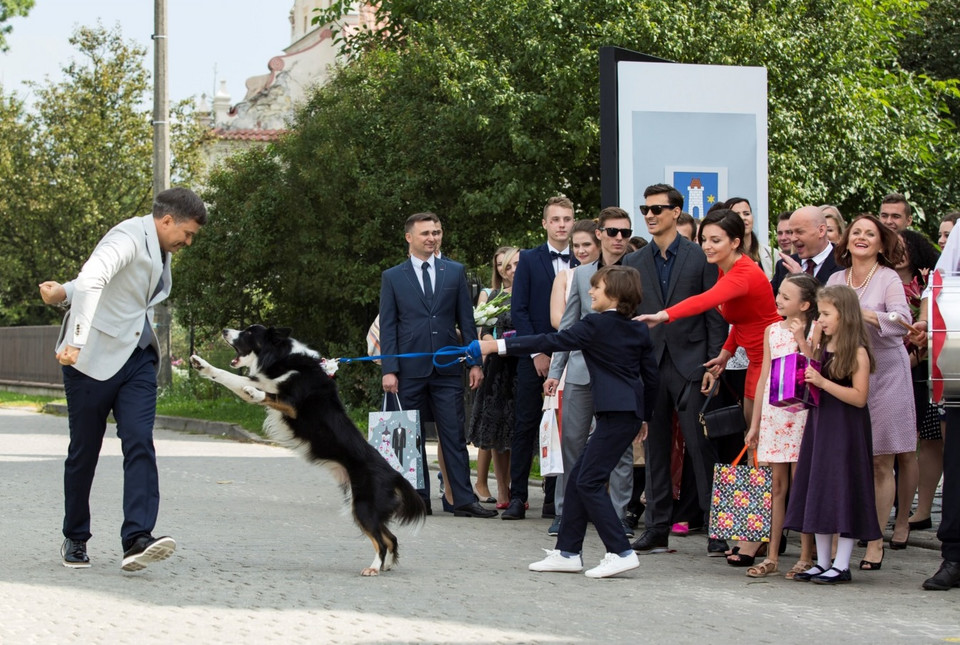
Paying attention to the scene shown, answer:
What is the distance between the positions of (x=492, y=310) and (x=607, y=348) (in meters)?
3.94

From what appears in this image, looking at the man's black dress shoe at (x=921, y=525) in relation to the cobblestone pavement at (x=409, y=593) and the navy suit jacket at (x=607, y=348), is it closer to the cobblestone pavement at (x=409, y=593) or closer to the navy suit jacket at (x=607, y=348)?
the cobblestone pavement at (x=409, y=593)

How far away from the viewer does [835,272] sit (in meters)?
8.38

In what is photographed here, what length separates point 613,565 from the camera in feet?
23.6

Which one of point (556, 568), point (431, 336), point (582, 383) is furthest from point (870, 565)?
point (431, 336)

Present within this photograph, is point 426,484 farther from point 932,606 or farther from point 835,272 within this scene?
point 932,606

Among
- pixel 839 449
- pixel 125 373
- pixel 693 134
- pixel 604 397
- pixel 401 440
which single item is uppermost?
pixel 693 134

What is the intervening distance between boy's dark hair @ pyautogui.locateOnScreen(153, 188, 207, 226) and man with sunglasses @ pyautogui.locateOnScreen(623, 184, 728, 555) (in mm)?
2989

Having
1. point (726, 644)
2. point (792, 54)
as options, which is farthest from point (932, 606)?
point (792, 54)

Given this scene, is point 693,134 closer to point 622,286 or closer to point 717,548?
point 717,548

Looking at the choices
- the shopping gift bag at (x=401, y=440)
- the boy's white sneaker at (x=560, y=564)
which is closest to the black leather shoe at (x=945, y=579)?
the boy's white sneaker at (x=560, y=564)

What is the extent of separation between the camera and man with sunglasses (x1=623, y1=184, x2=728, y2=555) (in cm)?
843

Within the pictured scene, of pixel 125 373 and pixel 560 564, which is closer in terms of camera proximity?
pixel 125 373

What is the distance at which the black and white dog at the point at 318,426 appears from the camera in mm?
7324

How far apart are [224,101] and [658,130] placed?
63146 mm
